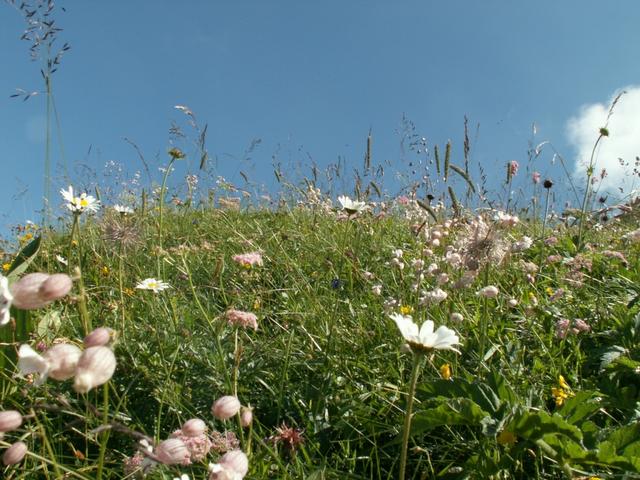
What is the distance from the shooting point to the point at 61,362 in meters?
0.68

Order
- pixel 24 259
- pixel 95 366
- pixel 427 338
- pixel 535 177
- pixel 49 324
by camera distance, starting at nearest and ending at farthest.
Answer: pixel 95 366, pixel 427 338, pixel 24 259, pixel 49 324, pixel 535 177

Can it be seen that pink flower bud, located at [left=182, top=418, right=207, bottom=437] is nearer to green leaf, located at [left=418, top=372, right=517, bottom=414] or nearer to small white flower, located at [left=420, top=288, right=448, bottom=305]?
green leaf, located at [left=418, top=372, right=517, bottom=414]

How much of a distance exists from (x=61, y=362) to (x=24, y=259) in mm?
1379

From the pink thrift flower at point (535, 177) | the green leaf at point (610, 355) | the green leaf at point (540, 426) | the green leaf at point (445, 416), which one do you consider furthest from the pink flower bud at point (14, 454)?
the pink thrift flower at point (535, 177)

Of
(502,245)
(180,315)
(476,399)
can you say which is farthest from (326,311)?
(476,399)

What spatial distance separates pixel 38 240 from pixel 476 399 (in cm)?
144

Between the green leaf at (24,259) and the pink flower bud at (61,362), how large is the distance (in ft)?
4.16

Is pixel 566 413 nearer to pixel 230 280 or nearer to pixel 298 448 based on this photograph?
pixel 298 448

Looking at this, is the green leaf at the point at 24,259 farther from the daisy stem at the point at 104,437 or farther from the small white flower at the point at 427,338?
the small white flower at the point at 427,338

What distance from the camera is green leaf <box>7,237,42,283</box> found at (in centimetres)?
180

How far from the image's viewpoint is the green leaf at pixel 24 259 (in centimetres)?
180

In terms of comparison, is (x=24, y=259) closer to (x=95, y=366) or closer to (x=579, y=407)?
(x=95, y=366)

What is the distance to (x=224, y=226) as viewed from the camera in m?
4.33

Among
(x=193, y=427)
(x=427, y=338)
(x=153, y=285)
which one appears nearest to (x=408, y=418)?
(x=427, y=338)
